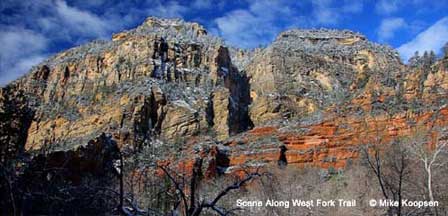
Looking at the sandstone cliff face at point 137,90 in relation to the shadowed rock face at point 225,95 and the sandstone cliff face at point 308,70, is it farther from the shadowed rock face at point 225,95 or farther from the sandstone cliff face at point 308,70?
the sandstone cliff face at point 308,70

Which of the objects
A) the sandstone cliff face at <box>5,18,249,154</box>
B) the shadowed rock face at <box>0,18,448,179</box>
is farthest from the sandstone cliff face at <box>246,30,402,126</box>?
the sandstone cliff face at <box>5,18,249,154</box>

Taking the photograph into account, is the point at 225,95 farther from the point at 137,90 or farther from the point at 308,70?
the point at 308,70

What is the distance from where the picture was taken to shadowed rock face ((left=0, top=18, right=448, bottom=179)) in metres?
81.3

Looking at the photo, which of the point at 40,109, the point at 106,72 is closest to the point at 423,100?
the point at 106,72

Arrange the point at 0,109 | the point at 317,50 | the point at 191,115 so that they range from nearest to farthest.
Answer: the point at 0,109
the point at 191,115
the point at 317,50

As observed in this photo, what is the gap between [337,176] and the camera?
70.8m

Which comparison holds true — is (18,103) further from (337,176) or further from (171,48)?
(171,48)

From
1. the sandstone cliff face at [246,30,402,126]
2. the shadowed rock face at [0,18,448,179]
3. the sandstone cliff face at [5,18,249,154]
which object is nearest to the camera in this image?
the shadowed rock face at [0,18,448,179]

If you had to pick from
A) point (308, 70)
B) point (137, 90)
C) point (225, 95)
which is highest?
point (308, 70)

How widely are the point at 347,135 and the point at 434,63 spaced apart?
18.8 m

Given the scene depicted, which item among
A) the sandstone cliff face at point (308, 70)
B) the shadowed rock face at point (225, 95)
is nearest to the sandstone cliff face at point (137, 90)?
the shadowed rock face at point (225, 95)

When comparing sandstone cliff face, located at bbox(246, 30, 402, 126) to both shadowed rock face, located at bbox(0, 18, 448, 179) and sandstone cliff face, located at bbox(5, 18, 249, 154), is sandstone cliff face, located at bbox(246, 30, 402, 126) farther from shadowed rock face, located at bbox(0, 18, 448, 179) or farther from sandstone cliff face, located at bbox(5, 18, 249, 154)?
sandstone cliff face, located at bbox(5, 18, 249, 154)

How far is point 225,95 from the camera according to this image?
111062 mm

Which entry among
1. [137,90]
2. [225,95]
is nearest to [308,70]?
[225,95]
